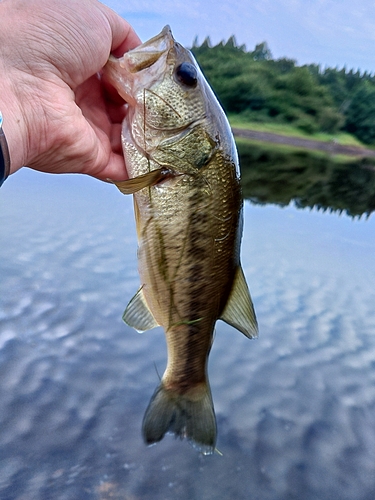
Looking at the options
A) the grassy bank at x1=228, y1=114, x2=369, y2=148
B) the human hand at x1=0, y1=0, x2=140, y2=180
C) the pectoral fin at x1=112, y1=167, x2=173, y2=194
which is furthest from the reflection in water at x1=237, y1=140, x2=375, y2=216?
the grassy bank at x1=228, y1=114, x2=369, y2=148

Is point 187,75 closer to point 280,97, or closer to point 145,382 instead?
point 145,382

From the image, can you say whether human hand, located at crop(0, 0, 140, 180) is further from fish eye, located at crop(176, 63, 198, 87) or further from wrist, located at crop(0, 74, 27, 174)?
fish eye, located at crop(176, 63, 198, 87)

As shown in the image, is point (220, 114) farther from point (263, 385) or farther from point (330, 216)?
point (330, 216)

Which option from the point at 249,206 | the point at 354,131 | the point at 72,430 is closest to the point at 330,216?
the point at 249,206

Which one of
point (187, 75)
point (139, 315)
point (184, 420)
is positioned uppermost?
point (187, 75)

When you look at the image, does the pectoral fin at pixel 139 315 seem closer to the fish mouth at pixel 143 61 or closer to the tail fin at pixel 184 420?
the tail fin at pixel 184 420

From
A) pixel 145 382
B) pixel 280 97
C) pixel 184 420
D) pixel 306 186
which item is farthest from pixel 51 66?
pixel 280 97

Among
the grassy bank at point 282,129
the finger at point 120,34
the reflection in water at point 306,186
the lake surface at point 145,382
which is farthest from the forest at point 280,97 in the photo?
the finger at point 120,34
